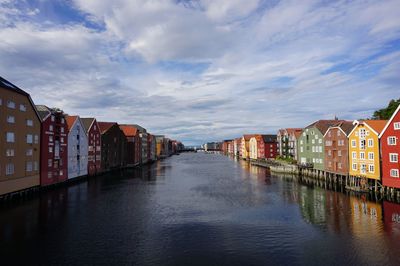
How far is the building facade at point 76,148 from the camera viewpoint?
210 feet

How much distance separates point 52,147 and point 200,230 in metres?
38.7

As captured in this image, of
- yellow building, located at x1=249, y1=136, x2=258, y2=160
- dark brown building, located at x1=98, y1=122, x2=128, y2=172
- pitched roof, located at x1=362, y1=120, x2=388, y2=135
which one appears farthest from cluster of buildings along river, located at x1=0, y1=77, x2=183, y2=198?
yellow building, located at x1=249, y1=136, x2=258, y2=160

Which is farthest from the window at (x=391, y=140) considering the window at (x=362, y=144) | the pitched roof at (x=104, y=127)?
the pitched roof at (x=104, y=127)

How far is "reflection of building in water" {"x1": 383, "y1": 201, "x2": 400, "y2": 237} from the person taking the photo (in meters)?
28.0

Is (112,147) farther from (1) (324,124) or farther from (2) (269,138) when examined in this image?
(2) (269,138)

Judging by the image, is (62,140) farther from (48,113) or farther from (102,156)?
(102,156)

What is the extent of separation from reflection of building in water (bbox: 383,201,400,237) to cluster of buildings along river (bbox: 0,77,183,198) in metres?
45.5

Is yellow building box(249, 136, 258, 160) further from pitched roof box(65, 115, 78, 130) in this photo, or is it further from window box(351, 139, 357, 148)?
pitched roof box(65, 115, 78, 130)

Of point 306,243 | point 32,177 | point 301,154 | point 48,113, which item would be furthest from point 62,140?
point 301,154

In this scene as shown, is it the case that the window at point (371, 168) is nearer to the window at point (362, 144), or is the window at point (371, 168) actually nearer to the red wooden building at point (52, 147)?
the window at point (362, 144)

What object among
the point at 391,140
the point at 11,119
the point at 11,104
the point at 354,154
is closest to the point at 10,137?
the point at 11,119

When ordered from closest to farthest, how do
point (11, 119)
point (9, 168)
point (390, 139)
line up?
point (9, 168) → point (11, 119) → point (390, 139)

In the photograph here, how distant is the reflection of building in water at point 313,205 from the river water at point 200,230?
0.45 ft

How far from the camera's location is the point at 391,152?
43250mm
